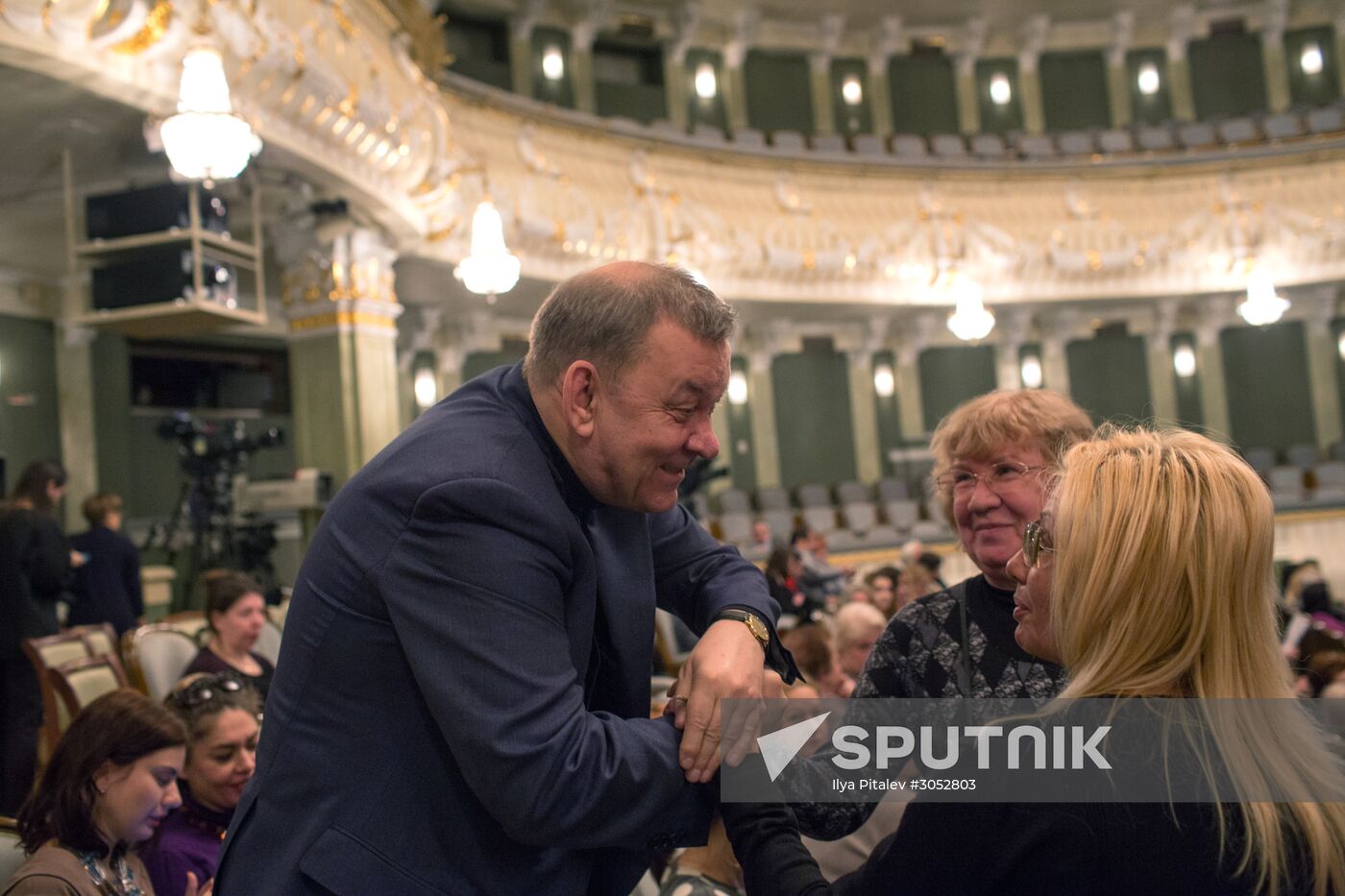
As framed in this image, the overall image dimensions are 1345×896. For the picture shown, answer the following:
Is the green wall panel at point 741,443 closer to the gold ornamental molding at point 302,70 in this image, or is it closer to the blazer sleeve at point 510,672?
the gold ornamental molding at point 302,70

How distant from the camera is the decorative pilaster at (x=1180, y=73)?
18.5 meters

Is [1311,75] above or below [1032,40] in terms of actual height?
below

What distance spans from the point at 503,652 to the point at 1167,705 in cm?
71

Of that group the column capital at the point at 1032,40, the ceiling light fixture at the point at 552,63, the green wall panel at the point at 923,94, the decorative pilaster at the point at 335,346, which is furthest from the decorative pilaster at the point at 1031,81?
the decorative pilaster at the point at 335,346

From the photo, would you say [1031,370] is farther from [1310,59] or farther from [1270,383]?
[1310,59]

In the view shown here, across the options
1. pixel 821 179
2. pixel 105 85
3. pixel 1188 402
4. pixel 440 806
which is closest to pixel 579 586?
pixel 440 806

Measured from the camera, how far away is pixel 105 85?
5289mm

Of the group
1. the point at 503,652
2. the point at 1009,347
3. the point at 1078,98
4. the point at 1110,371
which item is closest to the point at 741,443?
the point at 1009,347

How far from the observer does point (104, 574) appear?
233 inches

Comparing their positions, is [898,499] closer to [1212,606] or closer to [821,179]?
[821,179]

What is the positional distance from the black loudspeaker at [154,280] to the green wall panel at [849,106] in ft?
42.5

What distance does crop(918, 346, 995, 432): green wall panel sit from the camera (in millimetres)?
17438

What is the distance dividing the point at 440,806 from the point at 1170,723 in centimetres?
81

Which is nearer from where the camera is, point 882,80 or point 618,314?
point 618,314
